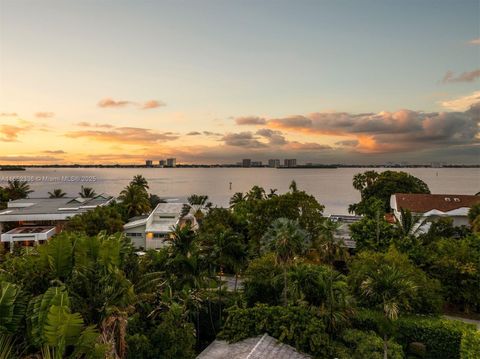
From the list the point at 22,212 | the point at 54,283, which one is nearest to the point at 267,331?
the point at 54,283

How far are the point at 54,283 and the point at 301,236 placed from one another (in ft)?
46.5

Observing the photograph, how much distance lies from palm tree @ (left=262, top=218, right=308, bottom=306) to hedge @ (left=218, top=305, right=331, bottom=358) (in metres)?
2.80

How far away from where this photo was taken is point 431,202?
47156 millimetres

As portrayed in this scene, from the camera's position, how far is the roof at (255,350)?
17484 millimetres

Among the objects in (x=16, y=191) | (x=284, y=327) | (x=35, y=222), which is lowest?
(x=284, y=327)

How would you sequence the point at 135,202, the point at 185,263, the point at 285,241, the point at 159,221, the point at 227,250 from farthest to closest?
the point at 135,202 < the point at 159,221 < the point at 227,250 < the point at 185,263 < the point at 285,241

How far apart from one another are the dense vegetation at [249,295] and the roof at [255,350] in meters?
0.63

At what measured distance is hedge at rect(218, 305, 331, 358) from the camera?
19.0 meters

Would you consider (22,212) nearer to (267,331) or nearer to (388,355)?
(267,331)

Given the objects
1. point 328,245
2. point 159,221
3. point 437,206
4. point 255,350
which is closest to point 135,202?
point 159,221

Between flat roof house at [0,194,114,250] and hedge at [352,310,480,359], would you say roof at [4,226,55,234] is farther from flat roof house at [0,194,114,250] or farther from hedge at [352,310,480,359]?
hedge at [352,310,480,359]

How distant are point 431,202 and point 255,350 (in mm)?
39239

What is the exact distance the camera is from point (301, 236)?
22.2m

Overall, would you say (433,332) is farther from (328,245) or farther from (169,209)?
(169,209)
